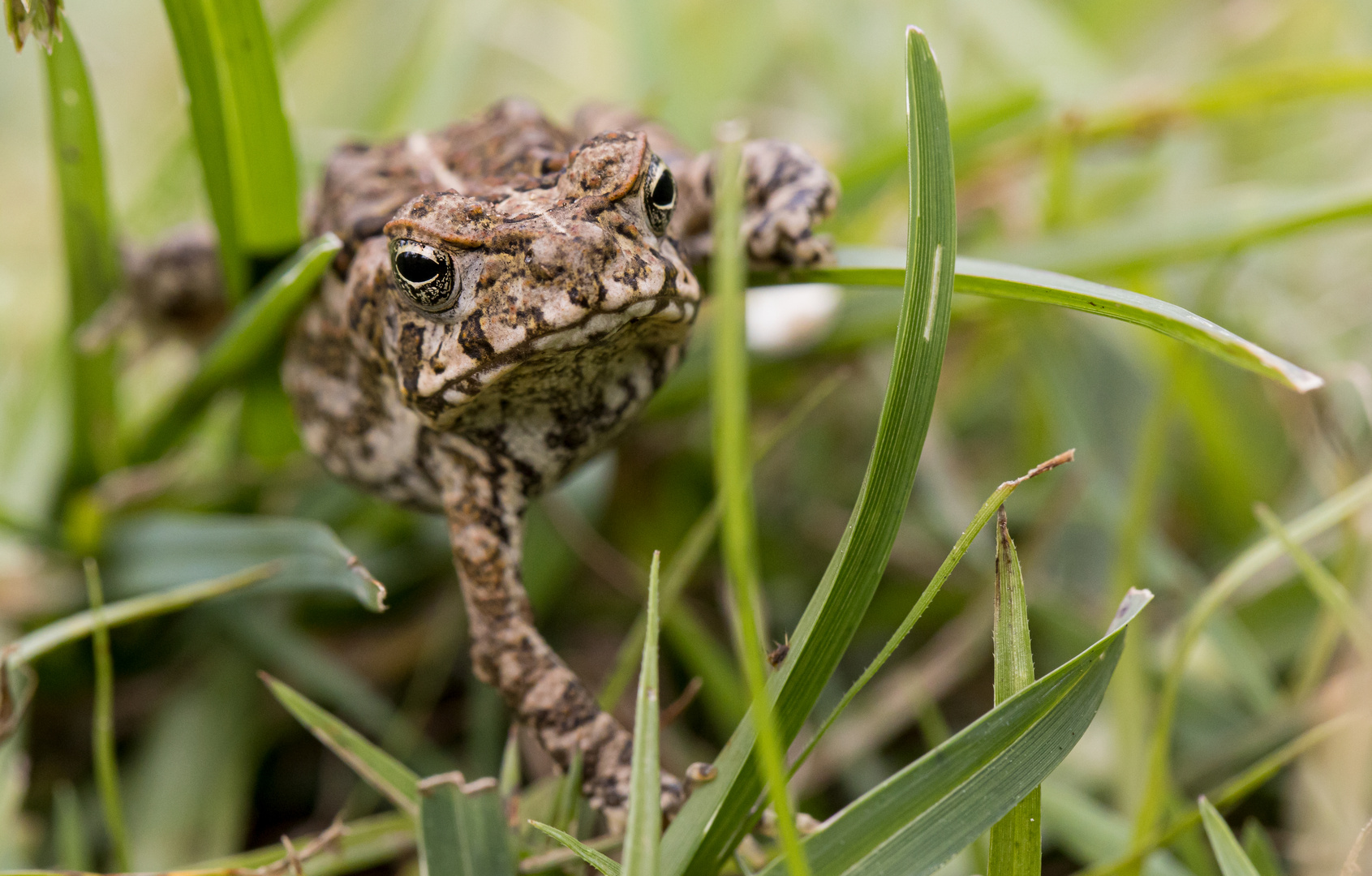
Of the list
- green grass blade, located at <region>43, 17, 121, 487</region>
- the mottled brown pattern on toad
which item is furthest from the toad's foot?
green grass blade, located at <region>43, 17, 121, 487</region>

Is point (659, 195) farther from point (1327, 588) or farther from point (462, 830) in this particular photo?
point (1327, 588)

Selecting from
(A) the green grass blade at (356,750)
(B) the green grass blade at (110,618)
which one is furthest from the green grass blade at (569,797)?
(B) the green grass blade at (110,618)

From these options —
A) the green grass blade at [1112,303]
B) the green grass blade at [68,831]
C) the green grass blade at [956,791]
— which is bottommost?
the green grass blade at [68,831]

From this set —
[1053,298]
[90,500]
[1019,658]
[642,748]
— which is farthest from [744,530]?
[90,500]

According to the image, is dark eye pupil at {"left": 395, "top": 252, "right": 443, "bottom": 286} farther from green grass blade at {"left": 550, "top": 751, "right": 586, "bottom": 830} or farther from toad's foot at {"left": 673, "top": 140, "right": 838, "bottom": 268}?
green grass blade at {"left": 550, "top": 751, "right": 586, "bottom": 830}

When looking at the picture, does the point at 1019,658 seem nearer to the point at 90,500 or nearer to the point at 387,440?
the point at 387,440

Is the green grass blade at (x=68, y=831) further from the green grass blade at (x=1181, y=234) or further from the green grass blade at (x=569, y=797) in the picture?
the green grass blade at (x=1181, y=234)

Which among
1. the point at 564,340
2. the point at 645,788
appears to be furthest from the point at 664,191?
the point at 645,788
